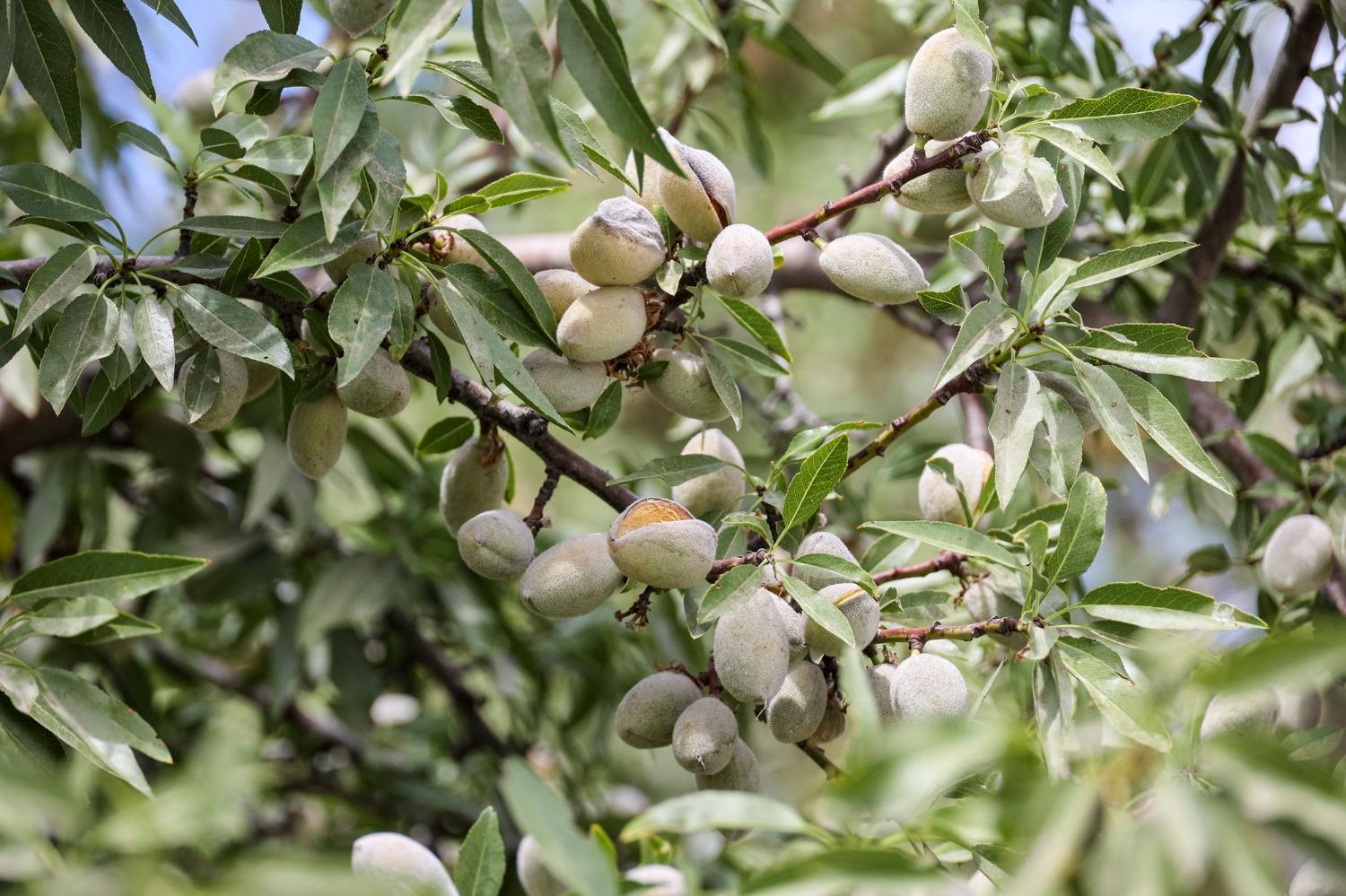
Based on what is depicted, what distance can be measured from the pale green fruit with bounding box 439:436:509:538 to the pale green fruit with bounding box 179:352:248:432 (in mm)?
120

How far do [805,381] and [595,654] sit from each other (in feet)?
5.38

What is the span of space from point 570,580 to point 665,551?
0.06 metres

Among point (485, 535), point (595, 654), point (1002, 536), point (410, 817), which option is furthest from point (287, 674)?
point (1002, 536)

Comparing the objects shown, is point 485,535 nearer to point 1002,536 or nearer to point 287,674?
point 1002,536

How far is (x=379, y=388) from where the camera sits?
0.60 metres

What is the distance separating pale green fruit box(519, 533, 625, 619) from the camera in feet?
1.84

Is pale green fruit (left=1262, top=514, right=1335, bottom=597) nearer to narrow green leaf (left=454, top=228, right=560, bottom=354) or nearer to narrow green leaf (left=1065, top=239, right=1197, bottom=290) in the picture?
narrow green leaf (left=1065, top=239, right=1197, bottom=290)

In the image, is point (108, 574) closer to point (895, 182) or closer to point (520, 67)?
point (520, 67)

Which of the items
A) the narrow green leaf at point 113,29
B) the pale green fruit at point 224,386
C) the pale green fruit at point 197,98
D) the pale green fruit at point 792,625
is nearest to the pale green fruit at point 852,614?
the pale green fruit at point 792,625

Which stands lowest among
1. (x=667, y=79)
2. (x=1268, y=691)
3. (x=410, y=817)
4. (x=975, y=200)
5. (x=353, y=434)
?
(x=410, y=817)

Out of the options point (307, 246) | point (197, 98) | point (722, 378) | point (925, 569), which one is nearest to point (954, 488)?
point (925, 569)

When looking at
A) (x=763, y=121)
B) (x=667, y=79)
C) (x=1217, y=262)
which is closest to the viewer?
(x=1217, y=262)

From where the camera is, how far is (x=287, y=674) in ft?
3.43

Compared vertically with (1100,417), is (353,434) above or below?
below
